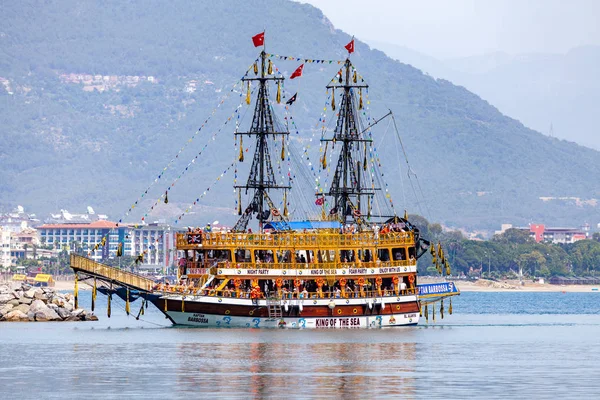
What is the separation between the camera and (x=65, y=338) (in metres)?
93.9

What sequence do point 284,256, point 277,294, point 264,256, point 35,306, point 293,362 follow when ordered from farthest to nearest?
1. point 35,306
2. point 264,256
3. point 284,256
4. point 277,294
5. point 293,362

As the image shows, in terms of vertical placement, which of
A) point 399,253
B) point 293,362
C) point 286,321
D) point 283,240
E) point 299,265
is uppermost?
point 283,240

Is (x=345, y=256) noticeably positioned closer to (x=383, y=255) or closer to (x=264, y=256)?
(x=383, y=255)

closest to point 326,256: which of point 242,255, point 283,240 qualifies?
point 283,240

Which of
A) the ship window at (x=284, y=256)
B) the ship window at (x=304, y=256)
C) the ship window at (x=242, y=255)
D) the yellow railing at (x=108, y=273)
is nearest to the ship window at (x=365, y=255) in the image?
the ship window at (x=304, y=256)

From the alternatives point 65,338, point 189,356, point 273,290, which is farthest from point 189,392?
point 273,290

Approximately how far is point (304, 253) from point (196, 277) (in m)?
7.07

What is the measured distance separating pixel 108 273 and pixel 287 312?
475 inches

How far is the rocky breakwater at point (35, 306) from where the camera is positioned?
375 ft

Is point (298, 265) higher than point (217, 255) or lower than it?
lower

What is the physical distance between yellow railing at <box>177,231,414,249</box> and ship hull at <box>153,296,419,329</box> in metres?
3.51

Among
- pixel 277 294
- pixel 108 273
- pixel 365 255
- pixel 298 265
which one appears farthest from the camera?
pixel 365 255

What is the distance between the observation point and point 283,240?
10200 cm

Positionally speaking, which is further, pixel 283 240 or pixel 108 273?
pixel 108 273
